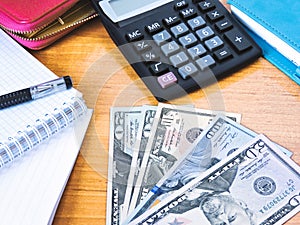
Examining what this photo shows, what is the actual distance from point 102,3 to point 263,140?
0.92 ft

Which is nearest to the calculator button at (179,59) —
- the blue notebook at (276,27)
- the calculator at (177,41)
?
the calculator at (177,41)

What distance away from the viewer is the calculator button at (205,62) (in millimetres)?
655

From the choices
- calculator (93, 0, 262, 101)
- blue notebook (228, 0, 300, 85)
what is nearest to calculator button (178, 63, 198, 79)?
calculator (93, 0, 262, 101)

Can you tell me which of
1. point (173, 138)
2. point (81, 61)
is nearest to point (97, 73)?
point (81, 61)

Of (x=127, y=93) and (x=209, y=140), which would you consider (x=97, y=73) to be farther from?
(x=209, y=140)

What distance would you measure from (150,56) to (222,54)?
9 centimetres

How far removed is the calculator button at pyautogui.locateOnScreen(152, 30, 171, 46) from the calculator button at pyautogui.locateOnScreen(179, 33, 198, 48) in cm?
2

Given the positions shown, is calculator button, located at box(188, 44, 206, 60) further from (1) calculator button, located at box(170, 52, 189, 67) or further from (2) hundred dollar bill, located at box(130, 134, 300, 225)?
(2) hundred dollar bill, located at box(130, 134, 300, 225)

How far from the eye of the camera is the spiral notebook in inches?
22.0

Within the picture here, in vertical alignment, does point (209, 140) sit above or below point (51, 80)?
below

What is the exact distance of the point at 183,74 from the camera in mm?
647

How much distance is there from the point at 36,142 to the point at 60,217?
0.10 metres

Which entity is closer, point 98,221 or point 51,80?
point 98,221

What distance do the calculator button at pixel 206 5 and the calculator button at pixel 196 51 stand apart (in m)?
0.06
